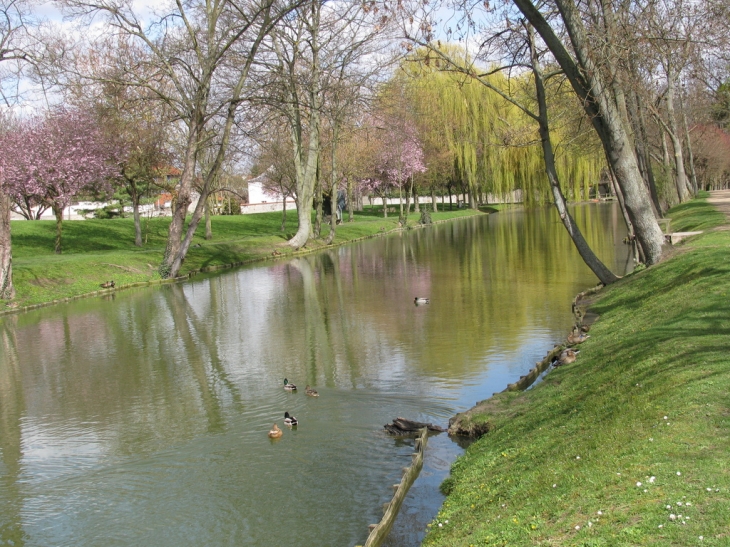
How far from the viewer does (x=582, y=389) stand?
830cm

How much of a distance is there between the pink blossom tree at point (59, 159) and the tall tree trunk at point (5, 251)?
10.6 meters

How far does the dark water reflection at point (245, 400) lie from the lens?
7691mm

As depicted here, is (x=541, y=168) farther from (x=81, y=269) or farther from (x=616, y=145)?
(x=616, y=145)

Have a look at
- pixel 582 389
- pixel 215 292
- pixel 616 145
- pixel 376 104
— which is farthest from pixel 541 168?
pixel 582 389

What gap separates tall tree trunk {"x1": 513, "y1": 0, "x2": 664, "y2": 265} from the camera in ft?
45.8

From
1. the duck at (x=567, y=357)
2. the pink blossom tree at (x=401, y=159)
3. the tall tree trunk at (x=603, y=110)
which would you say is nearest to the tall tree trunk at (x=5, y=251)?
the tall tree trunk at (x=603, y=110)

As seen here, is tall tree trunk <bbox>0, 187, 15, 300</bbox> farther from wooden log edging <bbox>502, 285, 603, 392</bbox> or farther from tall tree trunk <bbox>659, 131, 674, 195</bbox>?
tall tree trunk <bbox>659, 131, 674, 195</bbox>

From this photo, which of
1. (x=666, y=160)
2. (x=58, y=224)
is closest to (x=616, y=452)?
(x=58, y=224)

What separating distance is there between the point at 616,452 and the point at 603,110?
1063 cm

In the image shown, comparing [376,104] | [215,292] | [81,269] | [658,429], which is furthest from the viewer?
[376,104]

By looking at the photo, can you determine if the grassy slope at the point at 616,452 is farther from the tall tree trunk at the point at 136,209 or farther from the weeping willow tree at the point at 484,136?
the weeping willow tree at the point at 484,136

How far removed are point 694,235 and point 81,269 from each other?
21.2 m

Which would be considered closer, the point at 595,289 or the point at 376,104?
the point at 595,289

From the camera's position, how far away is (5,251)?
73.6 ft
